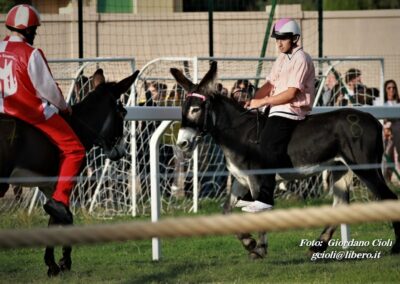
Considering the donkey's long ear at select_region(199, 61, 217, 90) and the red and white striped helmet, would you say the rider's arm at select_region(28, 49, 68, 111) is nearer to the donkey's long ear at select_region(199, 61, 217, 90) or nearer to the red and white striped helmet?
the red and white striped helmet

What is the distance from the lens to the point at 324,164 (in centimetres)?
1062

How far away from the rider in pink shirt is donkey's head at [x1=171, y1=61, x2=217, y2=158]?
477 millimetres

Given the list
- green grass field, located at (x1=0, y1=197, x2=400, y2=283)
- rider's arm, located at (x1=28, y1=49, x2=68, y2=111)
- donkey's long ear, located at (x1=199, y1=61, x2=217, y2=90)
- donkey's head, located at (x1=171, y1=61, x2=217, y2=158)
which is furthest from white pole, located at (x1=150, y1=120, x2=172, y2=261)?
rider's arm, located at (x1=28, y1=49, x2=68, y2=111)

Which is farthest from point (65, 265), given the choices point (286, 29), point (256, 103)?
point (286, 29)

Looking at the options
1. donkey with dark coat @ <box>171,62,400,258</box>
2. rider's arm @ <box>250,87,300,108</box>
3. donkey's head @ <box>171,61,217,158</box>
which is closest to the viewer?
rider's arm @ <box>250,87,300,108</box>

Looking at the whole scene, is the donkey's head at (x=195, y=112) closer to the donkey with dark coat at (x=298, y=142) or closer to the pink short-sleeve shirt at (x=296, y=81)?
the donkey with dark coat at (x=298, y=142)

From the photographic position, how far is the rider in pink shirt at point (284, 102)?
10.3 m

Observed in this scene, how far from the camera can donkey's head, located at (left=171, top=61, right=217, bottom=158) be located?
10.6 meters

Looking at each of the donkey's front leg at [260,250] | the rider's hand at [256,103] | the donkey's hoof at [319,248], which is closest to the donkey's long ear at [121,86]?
the rider's hand at [256,103]

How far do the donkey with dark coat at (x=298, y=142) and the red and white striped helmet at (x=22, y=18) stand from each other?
2081 millimetres

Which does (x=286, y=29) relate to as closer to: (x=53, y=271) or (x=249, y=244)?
(x=249, y=244)

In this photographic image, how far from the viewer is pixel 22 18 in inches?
354

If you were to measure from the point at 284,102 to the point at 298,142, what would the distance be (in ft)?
1.58

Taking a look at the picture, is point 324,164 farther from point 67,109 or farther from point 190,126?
point 67,109
